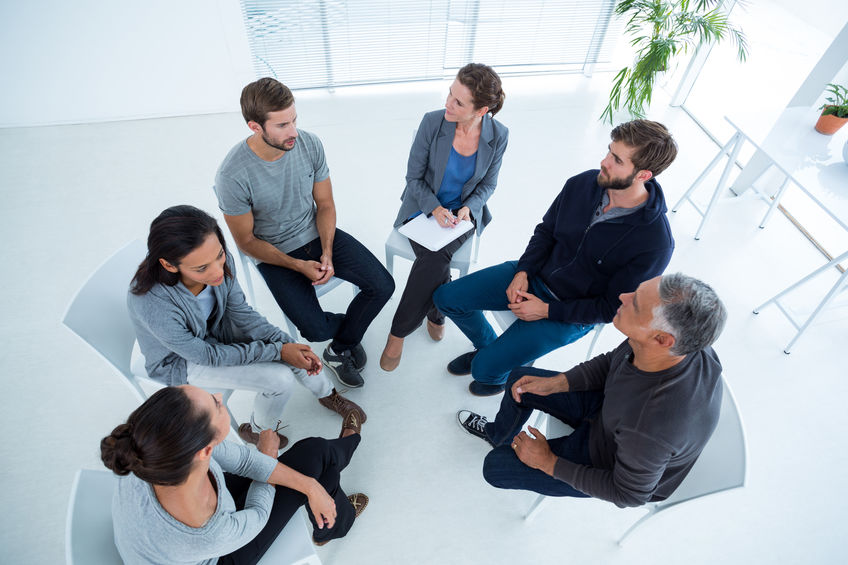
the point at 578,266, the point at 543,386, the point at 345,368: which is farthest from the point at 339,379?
the point at 578,266

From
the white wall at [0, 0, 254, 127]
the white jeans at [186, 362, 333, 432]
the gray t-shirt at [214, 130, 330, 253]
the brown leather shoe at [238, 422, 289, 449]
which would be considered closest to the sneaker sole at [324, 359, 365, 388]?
the white jeans at [186, 362, 333, 432]

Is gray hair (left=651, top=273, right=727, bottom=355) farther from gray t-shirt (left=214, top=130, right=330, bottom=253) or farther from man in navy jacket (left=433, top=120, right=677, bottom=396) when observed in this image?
gray t-shirt (left=214, top=130, right=330, bottom=253)

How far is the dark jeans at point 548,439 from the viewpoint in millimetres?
1792

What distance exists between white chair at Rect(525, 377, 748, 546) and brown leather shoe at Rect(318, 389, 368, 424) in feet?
4.27

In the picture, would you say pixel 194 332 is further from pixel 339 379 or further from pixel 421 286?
pixel 421 286

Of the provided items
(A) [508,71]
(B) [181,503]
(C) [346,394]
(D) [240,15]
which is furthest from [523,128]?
(B) [181,503]

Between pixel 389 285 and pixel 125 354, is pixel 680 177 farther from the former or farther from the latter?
pixel 125 354

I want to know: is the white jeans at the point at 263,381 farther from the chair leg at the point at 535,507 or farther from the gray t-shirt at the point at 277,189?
the chair leg at the point at 535,507

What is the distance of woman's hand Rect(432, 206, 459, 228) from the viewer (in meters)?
2.47

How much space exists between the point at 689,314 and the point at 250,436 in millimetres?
1872

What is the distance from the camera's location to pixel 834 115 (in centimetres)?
290

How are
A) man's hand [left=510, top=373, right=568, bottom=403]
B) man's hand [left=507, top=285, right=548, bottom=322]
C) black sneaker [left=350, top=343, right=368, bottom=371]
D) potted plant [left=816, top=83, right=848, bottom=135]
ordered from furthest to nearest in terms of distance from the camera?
potted plant [left=816, top=83, right=848, bottom=135] < black sneaker [left=350, top=343, right=368, bottom=371] < man's hand [left=507, top=285, right=548, bottom=322] < man's hand [left=510, top=373, right=568, bottom=403]

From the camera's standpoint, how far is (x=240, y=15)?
3.73 metres

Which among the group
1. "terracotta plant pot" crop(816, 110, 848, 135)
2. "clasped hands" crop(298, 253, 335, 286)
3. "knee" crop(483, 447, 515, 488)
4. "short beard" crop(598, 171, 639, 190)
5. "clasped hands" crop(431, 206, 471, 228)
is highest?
"short beard" crop(598, 171, 639, 190)
